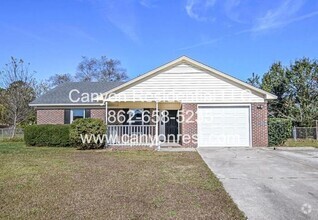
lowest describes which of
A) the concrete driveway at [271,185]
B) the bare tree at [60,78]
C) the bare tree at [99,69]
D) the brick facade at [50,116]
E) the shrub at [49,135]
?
the concrete driveway at [271,185]

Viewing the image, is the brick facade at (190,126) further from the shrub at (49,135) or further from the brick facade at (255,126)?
the shrub at (49,135)

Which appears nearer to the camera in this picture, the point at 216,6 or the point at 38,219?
the point at 38,219

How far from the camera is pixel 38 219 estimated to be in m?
4.41

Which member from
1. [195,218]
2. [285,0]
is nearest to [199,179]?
[195,218]

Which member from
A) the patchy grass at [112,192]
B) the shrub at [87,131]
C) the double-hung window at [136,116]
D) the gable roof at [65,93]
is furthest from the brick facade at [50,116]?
the patchy grass at [112,192]

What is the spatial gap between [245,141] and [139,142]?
18.9 feet

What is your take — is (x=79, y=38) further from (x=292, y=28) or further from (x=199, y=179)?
(x=199, y=179)

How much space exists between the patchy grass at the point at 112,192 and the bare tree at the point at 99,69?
134 ft

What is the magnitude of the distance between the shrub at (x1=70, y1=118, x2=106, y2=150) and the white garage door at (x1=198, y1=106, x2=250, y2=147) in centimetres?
536

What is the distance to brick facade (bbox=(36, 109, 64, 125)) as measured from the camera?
19.9 metres

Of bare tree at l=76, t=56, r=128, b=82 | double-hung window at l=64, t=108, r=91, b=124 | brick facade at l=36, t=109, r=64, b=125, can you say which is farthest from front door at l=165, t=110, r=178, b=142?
bare tree at l=76, t=56, r=128, b=82

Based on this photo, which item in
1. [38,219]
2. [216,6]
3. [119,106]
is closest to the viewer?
[38,219]

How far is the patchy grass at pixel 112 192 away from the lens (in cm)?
471

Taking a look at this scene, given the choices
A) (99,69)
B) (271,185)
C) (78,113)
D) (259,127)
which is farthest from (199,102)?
(99,69)
